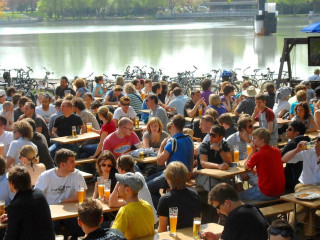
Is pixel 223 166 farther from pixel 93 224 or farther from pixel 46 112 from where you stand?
pixel 46 112

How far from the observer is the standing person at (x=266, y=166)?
21.7ft

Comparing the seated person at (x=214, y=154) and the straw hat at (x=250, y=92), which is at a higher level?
the straw hat at (x=250, y=92)

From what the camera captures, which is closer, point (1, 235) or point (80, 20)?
point (1, 235)

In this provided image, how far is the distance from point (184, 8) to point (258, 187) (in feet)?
415

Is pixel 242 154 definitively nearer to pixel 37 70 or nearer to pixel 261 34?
pixel 37 70

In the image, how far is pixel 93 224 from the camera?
432 cm

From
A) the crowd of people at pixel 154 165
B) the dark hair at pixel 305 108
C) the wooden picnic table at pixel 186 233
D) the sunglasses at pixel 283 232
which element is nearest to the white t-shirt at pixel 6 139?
the crowd of people at pixel 154 165

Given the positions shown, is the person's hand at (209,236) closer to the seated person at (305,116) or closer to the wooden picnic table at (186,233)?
the wooden picnic table at (186,233)

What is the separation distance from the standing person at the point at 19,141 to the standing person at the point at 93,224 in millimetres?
3125

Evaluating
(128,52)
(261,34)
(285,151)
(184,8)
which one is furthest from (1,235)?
(184,8)

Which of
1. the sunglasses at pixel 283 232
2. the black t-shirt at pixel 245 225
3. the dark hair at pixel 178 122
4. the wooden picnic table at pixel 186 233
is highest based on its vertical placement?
the dark hair at pixel 178 122

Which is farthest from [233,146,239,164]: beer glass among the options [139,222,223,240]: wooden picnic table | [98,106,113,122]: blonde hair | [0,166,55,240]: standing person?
[0,166,55,240]: standing person

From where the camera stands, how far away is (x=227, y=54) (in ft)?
119

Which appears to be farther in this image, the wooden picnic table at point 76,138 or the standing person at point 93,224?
the wooden picnic table at point 76,138
